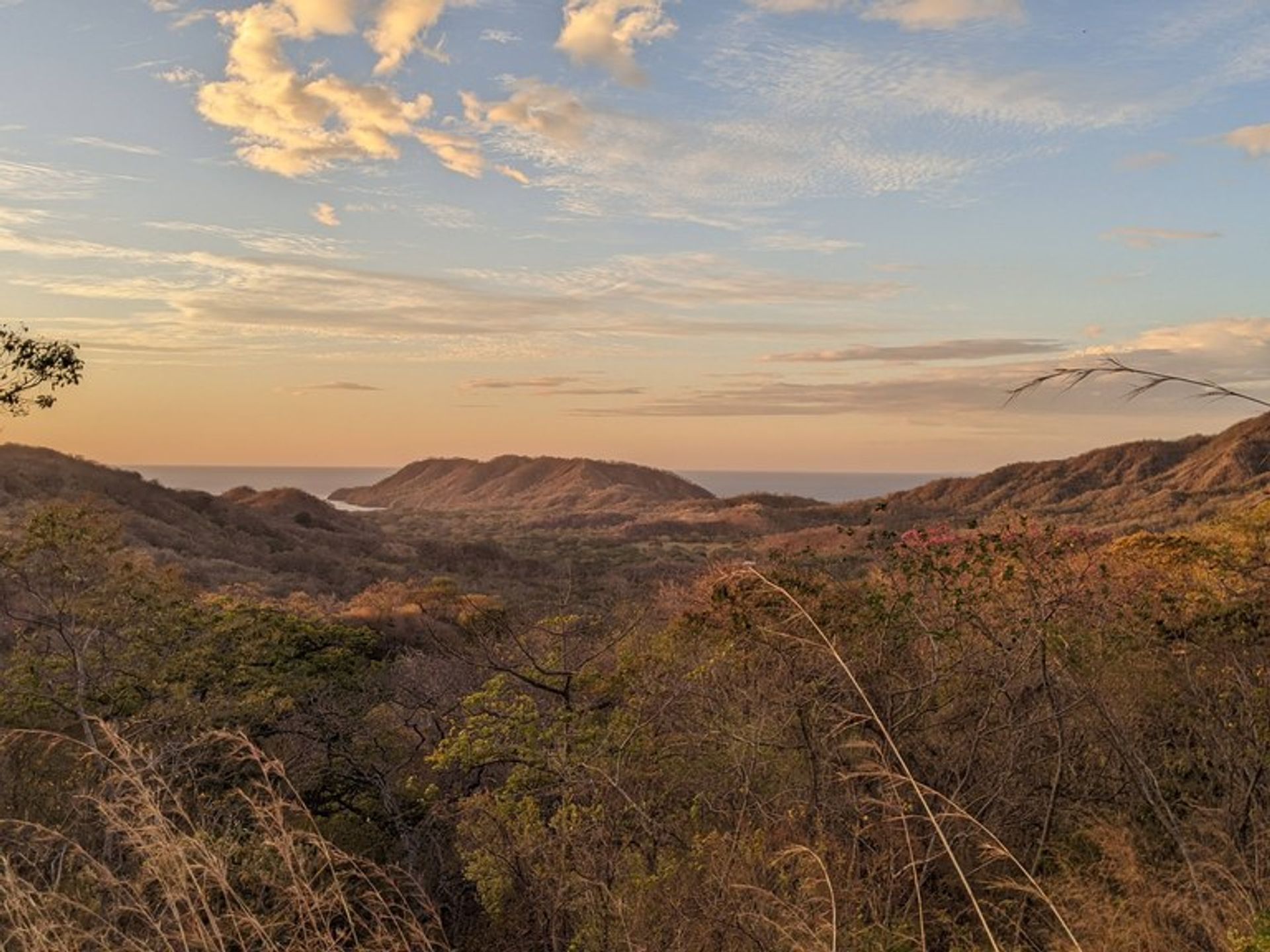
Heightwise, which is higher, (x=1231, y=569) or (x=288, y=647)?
(x=1231, y=569)

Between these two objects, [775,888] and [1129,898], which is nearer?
[1129,898]

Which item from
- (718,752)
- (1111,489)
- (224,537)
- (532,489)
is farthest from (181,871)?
(532,489)

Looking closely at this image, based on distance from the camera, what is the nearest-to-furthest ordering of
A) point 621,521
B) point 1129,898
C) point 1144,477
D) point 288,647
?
1. point 1129,898
2. point 288,647
3. point 1144,477
4. point 621,521

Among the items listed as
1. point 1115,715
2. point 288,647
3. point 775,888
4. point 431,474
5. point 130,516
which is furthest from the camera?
point 431,474

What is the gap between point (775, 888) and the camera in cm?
941

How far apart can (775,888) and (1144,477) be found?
94.1 metres

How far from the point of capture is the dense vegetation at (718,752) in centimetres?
847

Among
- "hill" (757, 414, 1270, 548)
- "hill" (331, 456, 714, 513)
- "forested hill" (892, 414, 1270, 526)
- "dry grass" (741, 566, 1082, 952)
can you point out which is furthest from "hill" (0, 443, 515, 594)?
"hill" (331, 456, 714, 513)

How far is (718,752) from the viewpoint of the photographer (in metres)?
13.2

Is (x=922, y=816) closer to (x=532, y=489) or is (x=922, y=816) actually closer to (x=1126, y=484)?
(x=1126, y=484)

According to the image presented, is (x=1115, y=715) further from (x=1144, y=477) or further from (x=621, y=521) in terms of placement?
(x=621, y=521)

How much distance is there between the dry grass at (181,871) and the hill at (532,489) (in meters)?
110

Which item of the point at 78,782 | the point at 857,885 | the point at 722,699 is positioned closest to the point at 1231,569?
the point at 722,699

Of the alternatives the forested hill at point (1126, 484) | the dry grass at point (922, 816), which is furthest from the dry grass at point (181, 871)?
the forested hill at point (1126, 484)
